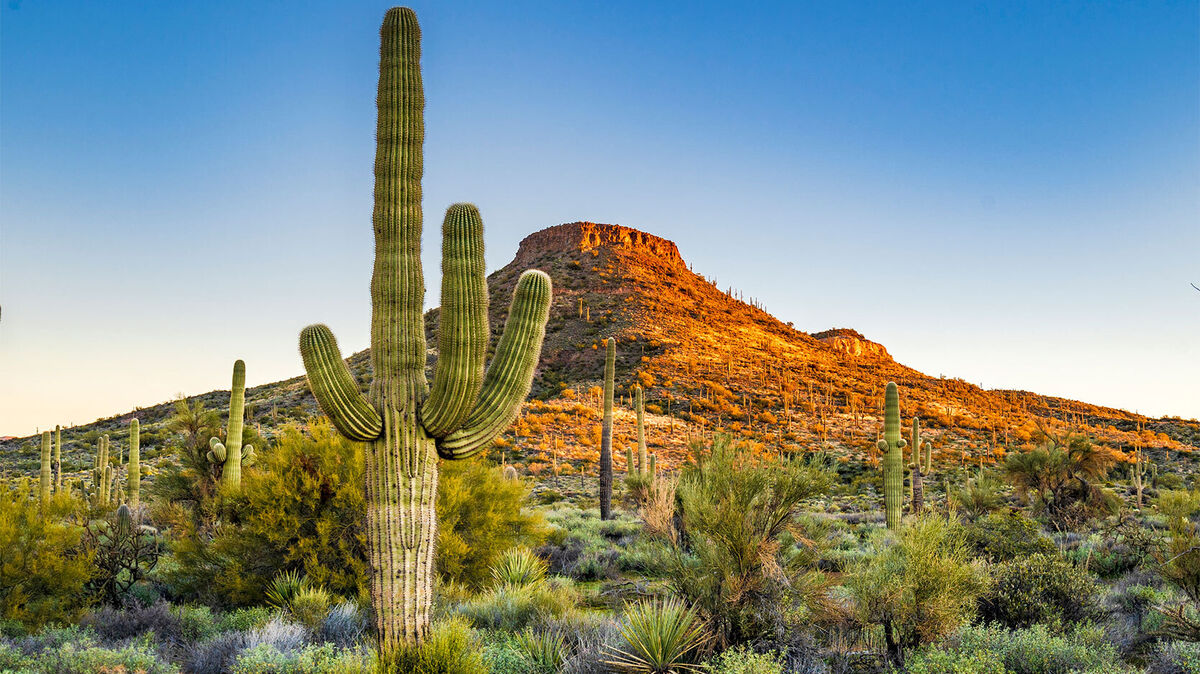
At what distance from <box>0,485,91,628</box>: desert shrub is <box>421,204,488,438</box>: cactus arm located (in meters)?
5.85

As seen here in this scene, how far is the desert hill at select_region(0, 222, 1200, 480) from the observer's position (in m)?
40.4

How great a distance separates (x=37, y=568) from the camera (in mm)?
8578

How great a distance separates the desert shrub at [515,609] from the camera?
8.19 m

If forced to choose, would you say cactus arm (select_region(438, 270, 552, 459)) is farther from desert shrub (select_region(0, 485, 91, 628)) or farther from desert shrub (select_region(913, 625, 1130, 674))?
desert shrub (select_region(0, 485, 91, 628))

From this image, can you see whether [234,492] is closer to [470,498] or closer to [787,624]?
[470,498]

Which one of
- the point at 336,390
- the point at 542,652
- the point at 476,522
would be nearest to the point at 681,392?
the point at 476,522


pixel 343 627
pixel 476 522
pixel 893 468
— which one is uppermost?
pixel 893 468

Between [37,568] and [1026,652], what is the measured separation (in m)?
10.9

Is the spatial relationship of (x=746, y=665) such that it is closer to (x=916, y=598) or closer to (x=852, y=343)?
(x=916, y=598)

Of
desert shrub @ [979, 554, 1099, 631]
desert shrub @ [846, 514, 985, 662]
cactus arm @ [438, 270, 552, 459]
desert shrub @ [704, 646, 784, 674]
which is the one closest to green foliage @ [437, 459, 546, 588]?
cactus arm @ [438, 270, 552, 459]

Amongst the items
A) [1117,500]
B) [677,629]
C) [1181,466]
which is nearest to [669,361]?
[1181,466]

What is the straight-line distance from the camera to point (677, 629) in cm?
657

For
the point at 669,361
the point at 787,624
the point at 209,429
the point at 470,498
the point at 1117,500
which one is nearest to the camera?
the point at 787,624

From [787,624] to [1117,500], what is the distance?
1626 cm
